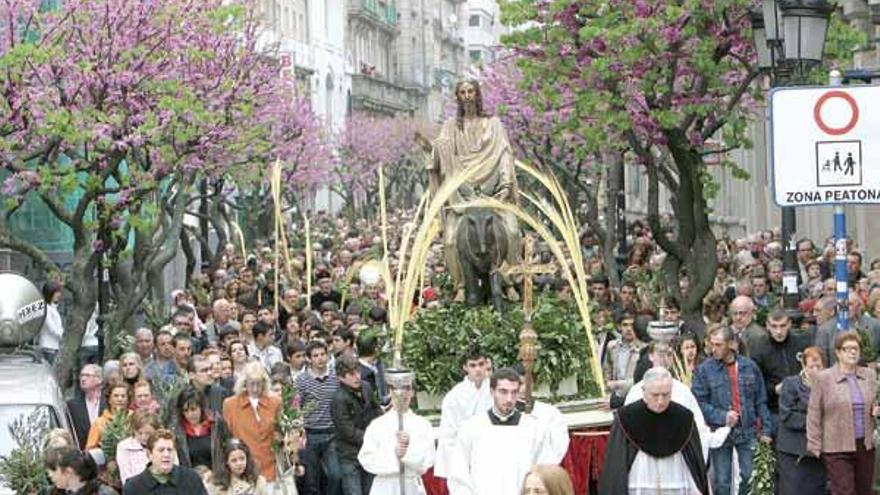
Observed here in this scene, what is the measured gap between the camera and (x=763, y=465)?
16906 millimetres

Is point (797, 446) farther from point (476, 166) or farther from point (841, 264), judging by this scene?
point (476, 166)

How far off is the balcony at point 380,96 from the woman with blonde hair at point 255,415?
92996 mm

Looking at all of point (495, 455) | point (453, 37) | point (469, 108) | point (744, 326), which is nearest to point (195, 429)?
point (495, 455)

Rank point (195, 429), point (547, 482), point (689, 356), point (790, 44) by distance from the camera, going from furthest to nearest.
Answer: point (790, 44)
point (689, 356)
point (195, 429)
point (547, 482)

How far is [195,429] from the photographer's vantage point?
1547 centimetres

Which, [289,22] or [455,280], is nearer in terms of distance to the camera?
[455,280]

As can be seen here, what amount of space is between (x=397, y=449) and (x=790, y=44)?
4807 mm

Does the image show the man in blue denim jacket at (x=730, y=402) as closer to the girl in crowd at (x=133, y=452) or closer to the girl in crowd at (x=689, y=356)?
the girl in crowd at (x=689, y=356)

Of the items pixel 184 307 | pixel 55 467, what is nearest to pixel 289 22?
pixel 184 307

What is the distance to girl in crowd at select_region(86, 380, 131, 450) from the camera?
1560 centimetres

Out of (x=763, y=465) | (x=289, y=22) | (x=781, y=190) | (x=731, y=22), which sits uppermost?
(x=289, y=22)

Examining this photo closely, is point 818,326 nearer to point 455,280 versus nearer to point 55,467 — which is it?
point 455,280

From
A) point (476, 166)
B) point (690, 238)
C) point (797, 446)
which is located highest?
point (476, 166)

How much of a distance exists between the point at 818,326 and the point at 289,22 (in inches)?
2827
